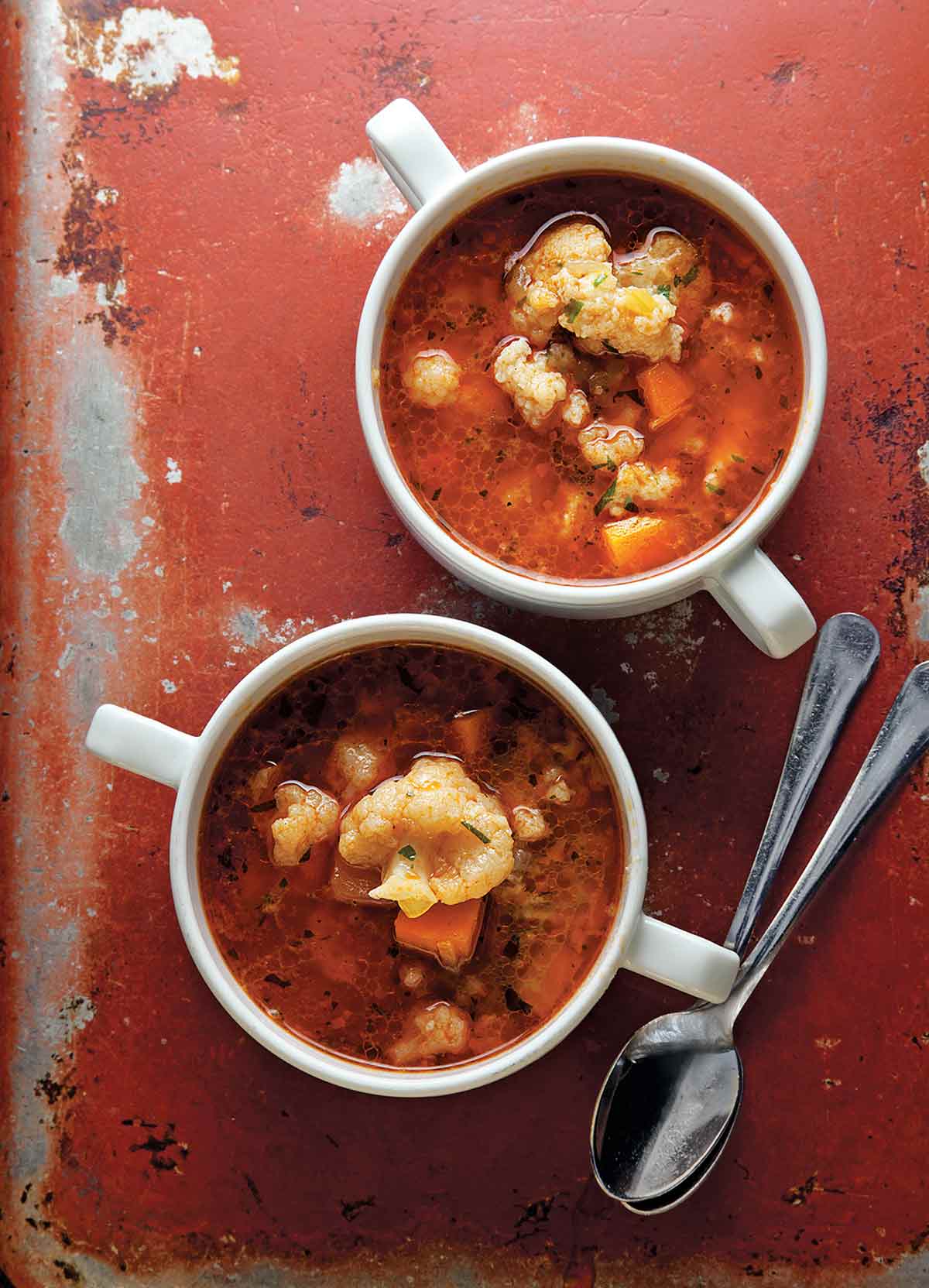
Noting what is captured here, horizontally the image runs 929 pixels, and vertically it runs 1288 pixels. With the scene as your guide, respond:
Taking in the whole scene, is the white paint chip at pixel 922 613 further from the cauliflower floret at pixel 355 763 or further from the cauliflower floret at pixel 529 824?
the cauliflower floret at pixel 355 763

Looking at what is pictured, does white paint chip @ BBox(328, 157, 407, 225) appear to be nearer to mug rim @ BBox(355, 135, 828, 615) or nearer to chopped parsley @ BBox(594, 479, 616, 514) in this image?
mug rim @ BBox(355, 135, 828, 615)

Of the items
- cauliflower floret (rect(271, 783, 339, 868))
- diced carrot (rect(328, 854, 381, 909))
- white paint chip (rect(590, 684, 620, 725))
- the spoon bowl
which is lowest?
the spoon bowl

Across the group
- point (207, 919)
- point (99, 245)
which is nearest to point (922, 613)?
point (207, 919)

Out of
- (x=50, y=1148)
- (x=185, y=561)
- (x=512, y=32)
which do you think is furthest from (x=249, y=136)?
(x=50, y=1148)

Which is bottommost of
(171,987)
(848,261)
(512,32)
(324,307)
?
(171,987)

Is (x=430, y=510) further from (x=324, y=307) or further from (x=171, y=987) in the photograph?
(x=171, y=987)

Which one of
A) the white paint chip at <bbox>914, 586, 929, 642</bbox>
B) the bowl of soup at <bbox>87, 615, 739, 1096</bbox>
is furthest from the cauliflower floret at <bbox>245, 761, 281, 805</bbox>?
the white paint chip at <bbox>914, 586, 929, 642</bbox>

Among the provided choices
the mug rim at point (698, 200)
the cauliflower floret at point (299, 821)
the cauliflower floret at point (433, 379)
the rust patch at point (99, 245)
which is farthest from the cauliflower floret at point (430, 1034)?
the rust patch at point (99, 245)
